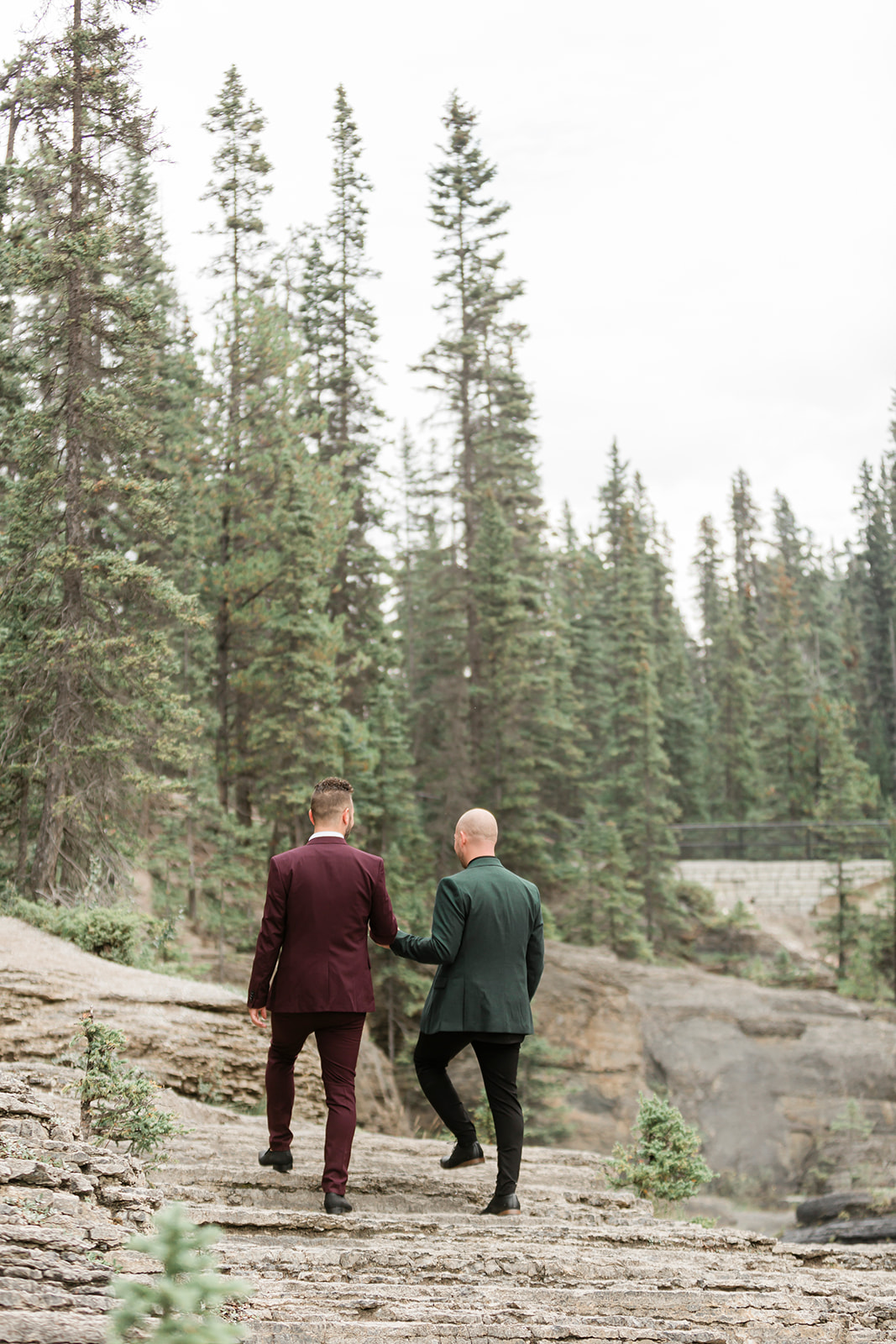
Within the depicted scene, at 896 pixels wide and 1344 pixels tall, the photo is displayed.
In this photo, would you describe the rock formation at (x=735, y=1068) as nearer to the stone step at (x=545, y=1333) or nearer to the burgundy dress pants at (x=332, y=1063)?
the burgundy dress pants at (x=332, y=1063)

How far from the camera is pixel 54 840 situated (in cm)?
1437

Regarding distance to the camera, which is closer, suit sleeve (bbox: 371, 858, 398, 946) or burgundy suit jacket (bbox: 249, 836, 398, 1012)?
burgundy suit jacket (bbox: 249, 836, 398, 1012)

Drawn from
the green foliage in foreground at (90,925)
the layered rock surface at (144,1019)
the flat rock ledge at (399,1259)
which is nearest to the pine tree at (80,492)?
the green foliage in foreground at (90,925)

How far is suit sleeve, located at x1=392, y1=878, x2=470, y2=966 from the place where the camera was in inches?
223

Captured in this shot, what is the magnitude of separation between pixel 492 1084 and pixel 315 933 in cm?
127

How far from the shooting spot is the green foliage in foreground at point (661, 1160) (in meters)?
8.50

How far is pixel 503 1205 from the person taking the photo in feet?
18.7

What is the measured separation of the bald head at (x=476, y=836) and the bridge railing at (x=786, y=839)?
103ft

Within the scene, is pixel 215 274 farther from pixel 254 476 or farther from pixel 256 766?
pixel 256 766

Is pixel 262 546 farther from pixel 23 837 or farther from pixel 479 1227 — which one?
pixel 479 1227

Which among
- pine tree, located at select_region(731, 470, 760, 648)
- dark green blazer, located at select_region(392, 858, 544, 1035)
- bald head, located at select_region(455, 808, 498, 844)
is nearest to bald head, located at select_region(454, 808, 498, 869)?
bald head, located at select_region(455, 808, 498, 844)

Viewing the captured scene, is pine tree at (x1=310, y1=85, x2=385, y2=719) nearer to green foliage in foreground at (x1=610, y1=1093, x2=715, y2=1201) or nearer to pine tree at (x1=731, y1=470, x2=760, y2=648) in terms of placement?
green foliage in foreground at (x1=610, y1=1093, x2=715, y2=1201)

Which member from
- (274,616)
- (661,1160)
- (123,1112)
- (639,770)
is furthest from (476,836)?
(639,770)

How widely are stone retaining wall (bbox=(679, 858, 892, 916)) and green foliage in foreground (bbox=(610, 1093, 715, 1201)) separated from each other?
98.5ft
